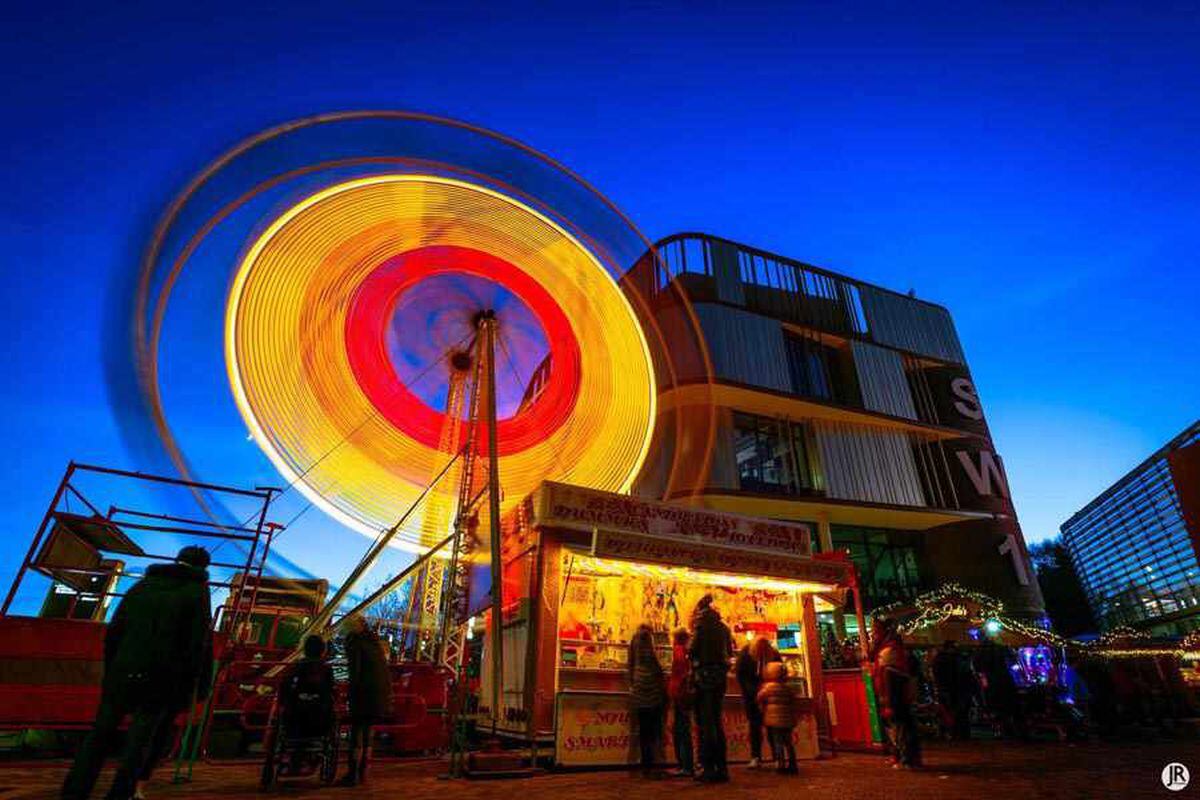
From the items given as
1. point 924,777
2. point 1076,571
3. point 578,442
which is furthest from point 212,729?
point 1076,571

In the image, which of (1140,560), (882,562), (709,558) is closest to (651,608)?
(709,558)

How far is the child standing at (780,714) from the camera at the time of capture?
7.80 m

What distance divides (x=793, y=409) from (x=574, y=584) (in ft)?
63.9

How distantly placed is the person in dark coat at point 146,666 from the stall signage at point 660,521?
4818mm

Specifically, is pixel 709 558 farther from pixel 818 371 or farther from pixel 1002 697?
pixel 818 371

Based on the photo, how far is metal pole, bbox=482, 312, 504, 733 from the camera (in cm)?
769

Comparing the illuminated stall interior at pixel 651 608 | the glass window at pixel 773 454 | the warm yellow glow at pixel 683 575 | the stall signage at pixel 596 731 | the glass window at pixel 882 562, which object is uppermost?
the glass window at pixel 773 454

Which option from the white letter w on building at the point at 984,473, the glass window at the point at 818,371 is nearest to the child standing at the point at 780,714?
the glass window at the point at 818,371

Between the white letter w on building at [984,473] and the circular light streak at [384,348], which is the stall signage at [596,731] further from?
the white letter w on building at [984,473]

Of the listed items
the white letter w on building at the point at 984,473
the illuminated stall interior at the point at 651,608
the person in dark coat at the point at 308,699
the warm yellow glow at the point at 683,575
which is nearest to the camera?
the person in dark coat at the point at 308,699

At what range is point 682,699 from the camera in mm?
7602

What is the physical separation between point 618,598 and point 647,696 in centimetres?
277

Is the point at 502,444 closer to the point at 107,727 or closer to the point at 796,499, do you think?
the point at 107,727

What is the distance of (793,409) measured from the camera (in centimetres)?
2697
